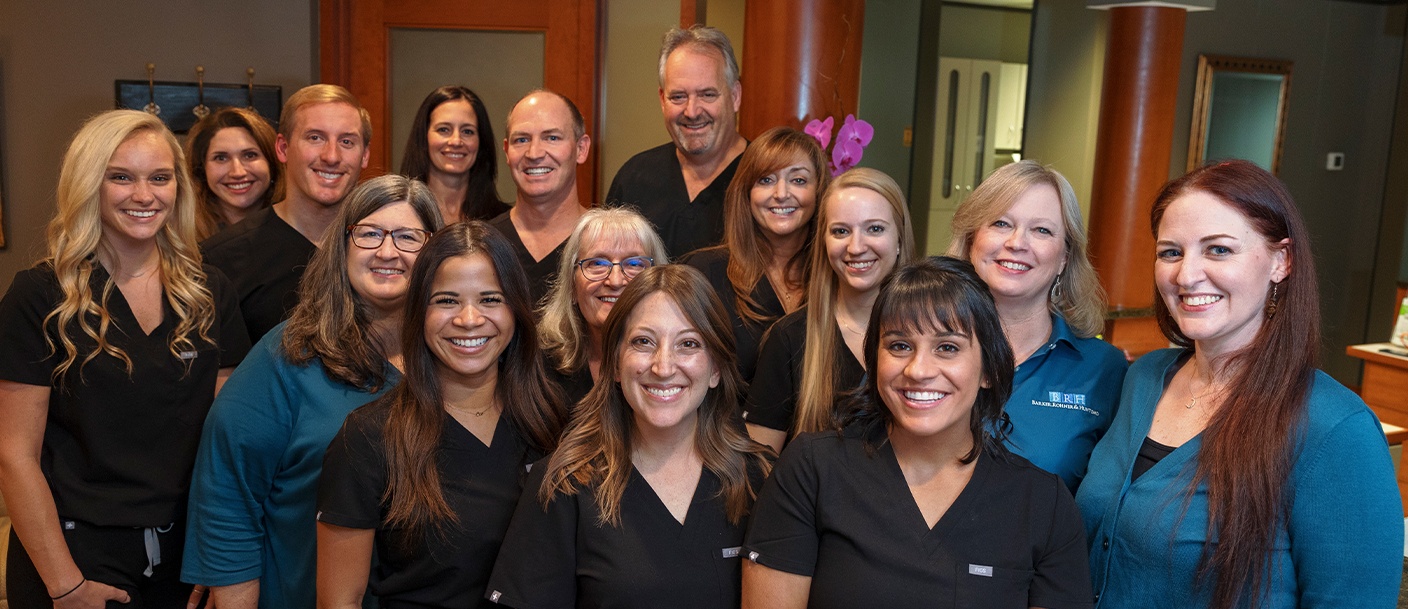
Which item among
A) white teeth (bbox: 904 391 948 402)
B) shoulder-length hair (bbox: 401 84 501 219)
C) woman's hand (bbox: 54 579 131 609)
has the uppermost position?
shoulder-length hair (bbox: 401 84 501 219)

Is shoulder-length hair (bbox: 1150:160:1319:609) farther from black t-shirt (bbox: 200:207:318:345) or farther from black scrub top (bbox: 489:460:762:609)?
black t-shirt (bbox: 200:207:318:345)

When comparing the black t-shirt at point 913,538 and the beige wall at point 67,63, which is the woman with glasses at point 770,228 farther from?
the beige wall at point 67,63

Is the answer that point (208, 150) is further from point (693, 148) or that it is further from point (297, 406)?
point (297, 406)

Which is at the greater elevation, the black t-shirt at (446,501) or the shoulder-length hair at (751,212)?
the shoulder-length hair at (751,212)

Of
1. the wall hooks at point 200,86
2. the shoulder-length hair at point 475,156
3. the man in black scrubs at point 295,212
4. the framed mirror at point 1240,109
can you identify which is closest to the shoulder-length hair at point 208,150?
the man in black scrubs at point 295,212

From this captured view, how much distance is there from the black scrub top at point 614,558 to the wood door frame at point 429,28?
3602 mm

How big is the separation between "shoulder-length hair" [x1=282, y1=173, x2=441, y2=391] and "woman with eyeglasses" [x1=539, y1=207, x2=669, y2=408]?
390 mm

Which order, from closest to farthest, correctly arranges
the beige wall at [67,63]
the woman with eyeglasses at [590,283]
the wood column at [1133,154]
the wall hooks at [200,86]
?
the woman with eyeglasses at [590,283] → the beige wall at [67,63] → the wall hooks at [200,86] → the wood column at [1133,154]

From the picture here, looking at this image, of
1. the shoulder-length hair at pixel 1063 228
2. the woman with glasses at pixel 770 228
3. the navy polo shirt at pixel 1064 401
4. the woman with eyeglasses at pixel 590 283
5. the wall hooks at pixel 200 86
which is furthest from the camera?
the wall hooks at pixel 200 86

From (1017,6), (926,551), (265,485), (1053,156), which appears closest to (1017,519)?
(926,551)

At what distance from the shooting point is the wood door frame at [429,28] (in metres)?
5.29

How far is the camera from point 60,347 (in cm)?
250

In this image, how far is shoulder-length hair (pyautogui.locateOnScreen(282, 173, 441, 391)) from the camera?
235cm

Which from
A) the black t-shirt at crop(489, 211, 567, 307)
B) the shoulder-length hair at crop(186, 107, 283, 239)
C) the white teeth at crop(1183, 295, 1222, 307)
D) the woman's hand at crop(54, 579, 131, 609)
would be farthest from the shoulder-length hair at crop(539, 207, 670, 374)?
the shoulder-length hair at crop(186, 107, 283, 239)
